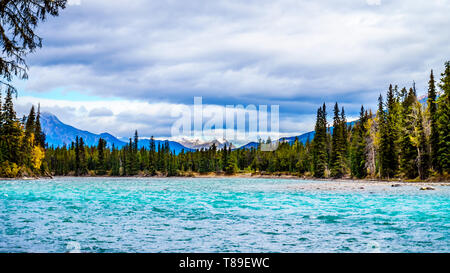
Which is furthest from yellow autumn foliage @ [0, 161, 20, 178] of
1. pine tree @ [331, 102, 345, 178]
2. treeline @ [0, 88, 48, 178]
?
pine tree @ [331, 102, 345, 178]

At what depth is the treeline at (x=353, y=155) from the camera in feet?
221

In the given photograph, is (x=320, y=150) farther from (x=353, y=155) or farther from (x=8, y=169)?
(x=8, y=169)

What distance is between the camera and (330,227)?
57.2 ft

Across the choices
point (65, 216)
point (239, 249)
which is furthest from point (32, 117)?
point (239, 249)

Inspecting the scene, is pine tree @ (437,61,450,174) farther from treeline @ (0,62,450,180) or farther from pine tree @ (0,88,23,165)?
pine tree @ (0,88,23,165)

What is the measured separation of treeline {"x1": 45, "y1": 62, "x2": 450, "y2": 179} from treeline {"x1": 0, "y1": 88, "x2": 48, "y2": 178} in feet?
228

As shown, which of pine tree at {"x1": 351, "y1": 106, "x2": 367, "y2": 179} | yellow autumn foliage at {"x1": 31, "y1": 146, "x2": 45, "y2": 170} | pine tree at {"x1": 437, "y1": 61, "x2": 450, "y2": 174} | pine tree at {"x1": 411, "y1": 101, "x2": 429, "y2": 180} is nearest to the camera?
pine tree at {"x1": 437, "y1": 61, "x2": 450, "y2": 174}

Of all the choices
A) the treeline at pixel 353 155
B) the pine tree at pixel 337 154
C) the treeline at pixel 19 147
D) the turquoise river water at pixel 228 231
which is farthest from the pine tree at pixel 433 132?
→ the treeline at pixel 19 147

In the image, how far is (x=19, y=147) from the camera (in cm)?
9019

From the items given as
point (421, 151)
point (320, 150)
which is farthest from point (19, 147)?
point (421, 151)

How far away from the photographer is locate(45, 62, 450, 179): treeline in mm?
67500

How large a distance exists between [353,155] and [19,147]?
80408 millimetres
